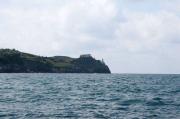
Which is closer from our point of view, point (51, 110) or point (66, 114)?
point (66, 114)

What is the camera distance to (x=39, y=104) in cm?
4844

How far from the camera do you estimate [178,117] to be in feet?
132

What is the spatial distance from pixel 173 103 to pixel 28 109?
19821 millimetres

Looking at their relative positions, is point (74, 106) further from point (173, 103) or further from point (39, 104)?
point (173, 103)

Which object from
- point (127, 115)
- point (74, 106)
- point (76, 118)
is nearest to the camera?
point (76, 118)

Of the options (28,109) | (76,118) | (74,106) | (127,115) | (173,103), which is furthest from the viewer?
(173,103)

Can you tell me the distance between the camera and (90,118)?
38344 millimetres

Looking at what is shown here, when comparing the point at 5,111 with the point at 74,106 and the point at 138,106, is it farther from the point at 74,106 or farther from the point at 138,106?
the point at 138,106

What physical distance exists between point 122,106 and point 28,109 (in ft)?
37.8

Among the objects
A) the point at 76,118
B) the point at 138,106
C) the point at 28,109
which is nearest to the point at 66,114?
the point at 76,118

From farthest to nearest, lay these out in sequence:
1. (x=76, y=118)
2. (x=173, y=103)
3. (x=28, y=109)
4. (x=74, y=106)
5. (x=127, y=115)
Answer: (x=173, y=103) → (x=74, y=106) → (x=28, y=109) → (x=127, y=115) → (x=76, y=118)

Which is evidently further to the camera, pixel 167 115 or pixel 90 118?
pixel 167 115

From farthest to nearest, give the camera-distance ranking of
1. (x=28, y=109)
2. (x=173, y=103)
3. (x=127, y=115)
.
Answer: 1. (x=173, y=103)
2. (x=28, y=109)
3. (x=127, y=115)

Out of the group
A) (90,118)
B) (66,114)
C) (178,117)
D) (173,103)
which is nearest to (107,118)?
(90,118)
